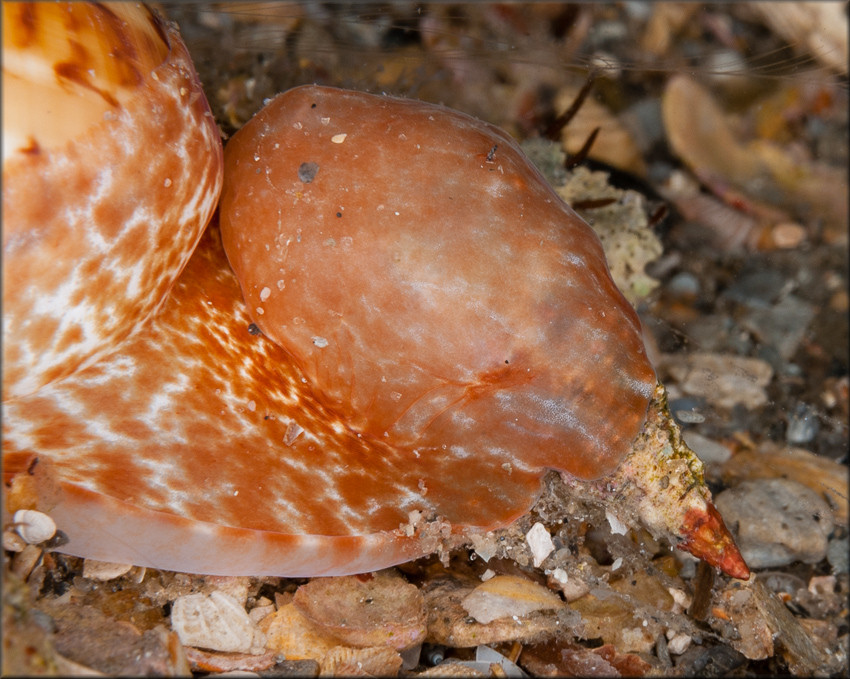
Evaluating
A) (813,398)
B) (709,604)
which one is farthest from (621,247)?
(709,604)

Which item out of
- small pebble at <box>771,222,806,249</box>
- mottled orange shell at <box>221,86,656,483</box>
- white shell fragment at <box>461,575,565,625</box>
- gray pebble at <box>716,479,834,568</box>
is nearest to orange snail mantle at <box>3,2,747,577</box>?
mottled orange shell at <box>221,86,656,483</box>

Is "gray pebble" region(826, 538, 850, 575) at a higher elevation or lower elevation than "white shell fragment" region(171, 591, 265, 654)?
lower

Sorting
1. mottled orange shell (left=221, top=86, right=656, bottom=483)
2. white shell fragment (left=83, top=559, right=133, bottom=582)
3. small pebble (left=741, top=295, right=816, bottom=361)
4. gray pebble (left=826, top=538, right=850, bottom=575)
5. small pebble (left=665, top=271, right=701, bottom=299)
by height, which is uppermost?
mottled orange shell (left=221, top=86, right=656, bottom=483)

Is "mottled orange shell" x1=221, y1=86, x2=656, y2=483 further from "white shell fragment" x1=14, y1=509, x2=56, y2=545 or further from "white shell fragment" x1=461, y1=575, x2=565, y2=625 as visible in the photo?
"white shell fragment" x1=14, y1=509, x2=56, y2=545

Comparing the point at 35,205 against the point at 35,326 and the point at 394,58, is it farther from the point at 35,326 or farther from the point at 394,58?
the point at 394,58

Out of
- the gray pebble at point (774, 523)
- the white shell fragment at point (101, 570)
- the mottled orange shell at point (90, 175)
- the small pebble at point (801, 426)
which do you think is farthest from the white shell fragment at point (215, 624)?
the small pebble at point (801, 426)

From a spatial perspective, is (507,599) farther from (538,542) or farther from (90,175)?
(90,175)
